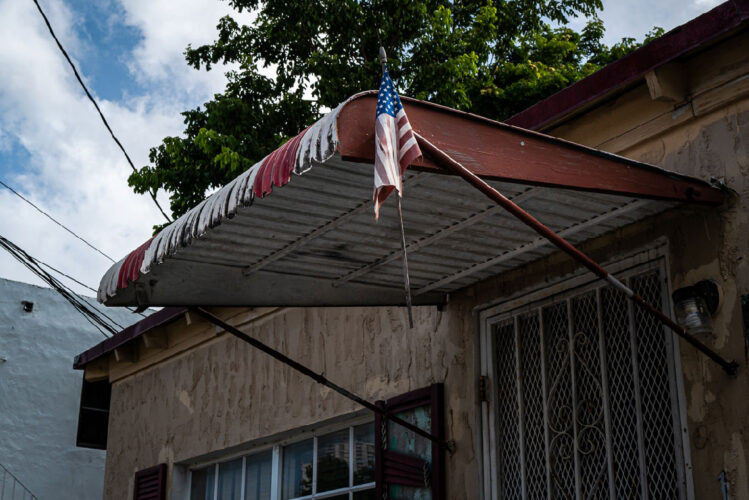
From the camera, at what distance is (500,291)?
21.0 feet

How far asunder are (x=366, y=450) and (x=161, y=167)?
32.8 ft

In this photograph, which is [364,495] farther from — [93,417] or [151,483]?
[93,417]

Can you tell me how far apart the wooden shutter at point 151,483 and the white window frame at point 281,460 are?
0.86 feet

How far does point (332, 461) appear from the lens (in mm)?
8016

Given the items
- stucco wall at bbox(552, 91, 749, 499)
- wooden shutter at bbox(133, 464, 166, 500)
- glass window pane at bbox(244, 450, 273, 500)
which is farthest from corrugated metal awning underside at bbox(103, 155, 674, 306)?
wooden shutter at bbox(133, 464, 166, 500)

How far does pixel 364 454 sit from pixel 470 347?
162 cm

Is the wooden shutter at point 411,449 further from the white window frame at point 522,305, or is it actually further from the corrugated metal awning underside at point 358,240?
the corrugated metal awning underside at point 358,240

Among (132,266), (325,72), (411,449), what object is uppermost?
(325,72)

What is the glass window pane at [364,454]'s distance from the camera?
7.54 m

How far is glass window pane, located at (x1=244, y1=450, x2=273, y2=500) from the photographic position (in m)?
8.81

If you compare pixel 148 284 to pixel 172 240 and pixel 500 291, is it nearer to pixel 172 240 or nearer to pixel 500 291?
pixel 172 240

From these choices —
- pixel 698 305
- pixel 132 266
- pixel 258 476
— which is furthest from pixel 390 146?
pixel 258 476

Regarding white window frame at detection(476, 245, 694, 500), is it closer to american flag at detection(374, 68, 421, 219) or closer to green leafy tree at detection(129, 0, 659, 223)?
american flag at detection(374, 68, 421, 219)

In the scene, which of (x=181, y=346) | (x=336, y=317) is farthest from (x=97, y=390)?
(x=336, y=317)
